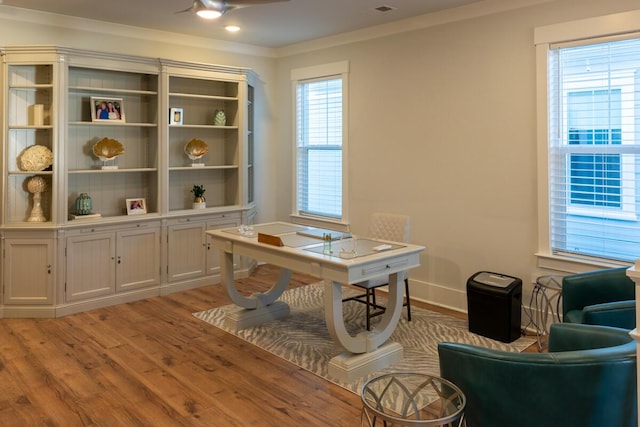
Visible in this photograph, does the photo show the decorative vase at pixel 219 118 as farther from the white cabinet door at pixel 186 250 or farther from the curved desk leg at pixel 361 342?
the curved desk leg at pixel 361 342

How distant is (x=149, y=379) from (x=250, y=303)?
1.19 m

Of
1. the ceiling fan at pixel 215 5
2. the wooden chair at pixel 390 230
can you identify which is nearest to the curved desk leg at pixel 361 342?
the wooden chair at pixel 390 230

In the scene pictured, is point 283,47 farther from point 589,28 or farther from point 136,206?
point 589,28

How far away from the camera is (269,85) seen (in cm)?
645

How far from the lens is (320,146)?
5992 mm

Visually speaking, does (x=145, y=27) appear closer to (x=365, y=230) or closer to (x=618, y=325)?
(x=365, y=230)

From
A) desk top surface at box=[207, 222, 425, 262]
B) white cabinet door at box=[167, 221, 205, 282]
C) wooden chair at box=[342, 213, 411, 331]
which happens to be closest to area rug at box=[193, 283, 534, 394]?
wooden chair at box=[342, 213, 411, 331]

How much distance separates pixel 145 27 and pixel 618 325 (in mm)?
4928

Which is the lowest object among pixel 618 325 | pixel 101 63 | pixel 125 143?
pixel 618 325

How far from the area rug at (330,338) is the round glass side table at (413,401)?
0.95 meters

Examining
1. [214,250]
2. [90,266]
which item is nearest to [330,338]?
[214,250]

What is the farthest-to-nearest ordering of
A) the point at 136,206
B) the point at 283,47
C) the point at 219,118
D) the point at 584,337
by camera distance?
1. the point at 283,47
2. the point at 219,118
3. the point at 136,206
4. the point at 584,337

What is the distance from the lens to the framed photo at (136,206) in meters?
5.16

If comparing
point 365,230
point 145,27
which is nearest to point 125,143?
point 145,27
